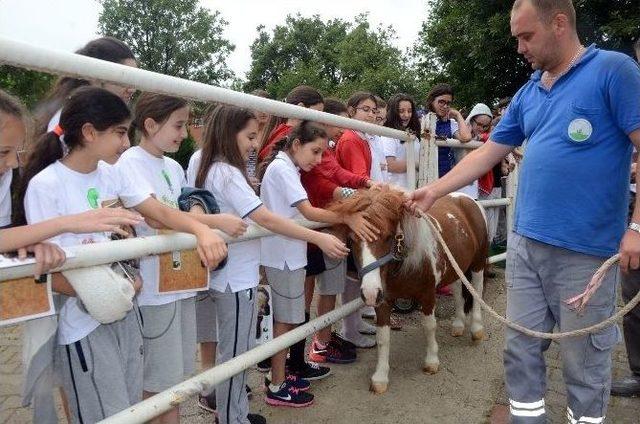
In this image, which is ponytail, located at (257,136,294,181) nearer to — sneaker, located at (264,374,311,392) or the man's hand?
sneaker, located at (264,374,311,392)

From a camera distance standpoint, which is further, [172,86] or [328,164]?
[328,164]

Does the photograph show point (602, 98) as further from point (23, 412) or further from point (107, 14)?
point (107, 14)

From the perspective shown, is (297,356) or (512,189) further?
(512,189)

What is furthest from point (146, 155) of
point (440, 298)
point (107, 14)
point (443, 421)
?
point (107, 14)

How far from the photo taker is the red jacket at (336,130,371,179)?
3.82 m

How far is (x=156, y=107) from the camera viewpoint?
223 cm

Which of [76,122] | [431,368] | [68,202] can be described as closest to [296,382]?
[431,368]

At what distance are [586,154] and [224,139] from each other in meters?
1.62

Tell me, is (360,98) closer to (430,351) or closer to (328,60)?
(430,351)

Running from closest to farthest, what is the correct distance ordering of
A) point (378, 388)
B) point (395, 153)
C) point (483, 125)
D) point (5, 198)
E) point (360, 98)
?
point (5, 198) < point (378, 388) < point (360, 98) < point (395, 153) < point (483, 125)

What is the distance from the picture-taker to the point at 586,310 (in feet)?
7.43

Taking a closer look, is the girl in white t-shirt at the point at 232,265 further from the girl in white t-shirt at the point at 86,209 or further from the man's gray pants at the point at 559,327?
the man's gray pants at the point at 559,327

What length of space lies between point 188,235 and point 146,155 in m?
0.54

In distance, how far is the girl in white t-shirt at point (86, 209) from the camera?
69.2 inches
